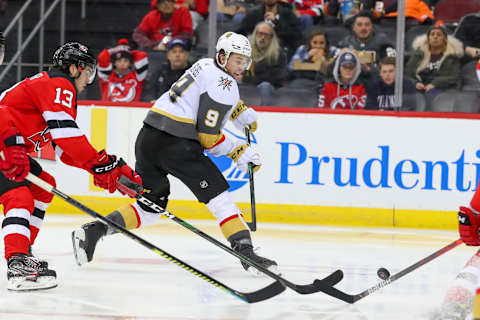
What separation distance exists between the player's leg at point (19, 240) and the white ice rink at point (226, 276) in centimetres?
8

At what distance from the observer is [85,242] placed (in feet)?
13.6

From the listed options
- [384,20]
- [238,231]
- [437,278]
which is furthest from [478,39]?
[238,231]

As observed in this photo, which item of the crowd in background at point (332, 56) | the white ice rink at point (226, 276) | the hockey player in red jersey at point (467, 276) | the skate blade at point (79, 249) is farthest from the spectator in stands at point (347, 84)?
the hockey player in red jersey at point (467, 276)

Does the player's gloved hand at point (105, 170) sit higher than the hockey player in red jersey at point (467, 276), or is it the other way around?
the player's gloved hand at point (105, 170)

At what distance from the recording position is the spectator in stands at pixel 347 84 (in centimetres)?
620

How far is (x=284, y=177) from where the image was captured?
245 inches

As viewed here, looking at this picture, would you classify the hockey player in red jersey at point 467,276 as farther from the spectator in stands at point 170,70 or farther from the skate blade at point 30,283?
the spectator in stands at point 170,70

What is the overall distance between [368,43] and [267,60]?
73cm

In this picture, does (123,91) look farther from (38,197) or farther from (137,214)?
(38,197)

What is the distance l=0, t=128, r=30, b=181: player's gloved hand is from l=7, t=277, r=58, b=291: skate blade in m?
0.45

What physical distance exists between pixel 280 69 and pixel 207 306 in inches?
121

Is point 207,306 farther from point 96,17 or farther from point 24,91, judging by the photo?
point 96,17

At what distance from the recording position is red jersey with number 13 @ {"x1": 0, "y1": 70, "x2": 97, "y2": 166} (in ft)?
11.7

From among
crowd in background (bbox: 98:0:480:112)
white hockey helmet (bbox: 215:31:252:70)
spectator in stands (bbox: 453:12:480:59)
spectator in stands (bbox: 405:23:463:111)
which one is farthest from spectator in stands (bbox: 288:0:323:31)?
white hockey helmet (bbox: 215:31:252:70)
